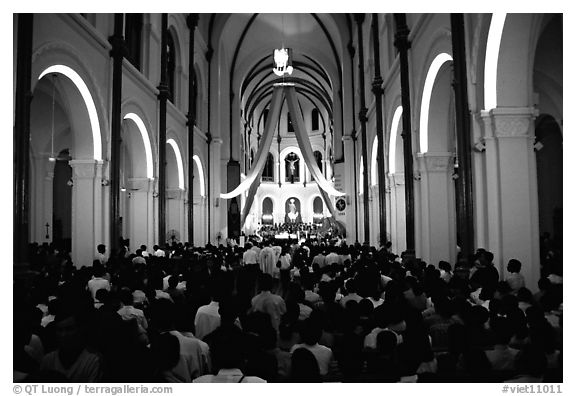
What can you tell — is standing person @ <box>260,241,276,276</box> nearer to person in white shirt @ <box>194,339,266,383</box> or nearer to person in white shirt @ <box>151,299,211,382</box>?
person in white shirt @ <box>151,299,211,382</box>

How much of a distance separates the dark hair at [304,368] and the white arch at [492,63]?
18.6 ft

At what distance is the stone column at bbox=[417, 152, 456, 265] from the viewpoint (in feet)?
37.5

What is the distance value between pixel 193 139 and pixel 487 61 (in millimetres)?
13122

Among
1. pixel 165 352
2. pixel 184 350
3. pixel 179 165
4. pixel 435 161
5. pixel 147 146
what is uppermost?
pixel 147 146

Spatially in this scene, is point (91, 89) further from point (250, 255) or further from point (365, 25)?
Result: point (365, 25)

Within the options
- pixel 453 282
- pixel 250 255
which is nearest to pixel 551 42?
pixel 453 282

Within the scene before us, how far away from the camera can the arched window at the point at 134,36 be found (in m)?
13.5

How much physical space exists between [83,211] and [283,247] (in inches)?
227

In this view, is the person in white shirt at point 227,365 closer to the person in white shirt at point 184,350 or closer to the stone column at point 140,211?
the person in white shirt at point 184,350

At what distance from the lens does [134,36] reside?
46.2ft

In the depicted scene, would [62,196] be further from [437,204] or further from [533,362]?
[533,362]

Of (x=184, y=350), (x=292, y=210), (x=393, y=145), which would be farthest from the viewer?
(x=292, y=210)

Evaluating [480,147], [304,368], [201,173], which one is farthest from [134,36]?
[304,368]

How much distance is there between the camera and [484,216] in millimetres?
7973
